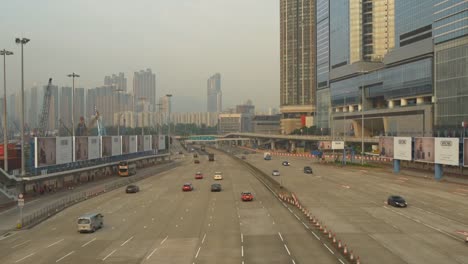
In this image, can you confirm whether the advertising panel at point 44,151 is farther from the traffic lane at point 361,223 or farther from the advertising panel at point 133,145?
the advertising panel at point 133,145

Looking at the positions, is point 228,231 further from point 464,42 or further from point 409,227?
point 464,42

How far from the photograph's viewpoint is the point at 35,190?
58094 millimetres

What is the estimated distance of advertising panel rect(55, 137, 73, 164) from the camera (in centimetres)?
6303

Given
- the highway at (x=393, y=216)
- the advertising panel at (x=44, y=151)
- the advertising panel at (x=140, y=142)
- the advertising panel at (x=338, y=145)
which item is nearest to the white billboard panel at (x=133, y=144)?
the advertising panel at (x=140, y=142)

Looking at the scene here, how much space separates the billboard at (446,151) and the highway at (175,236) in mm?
28941

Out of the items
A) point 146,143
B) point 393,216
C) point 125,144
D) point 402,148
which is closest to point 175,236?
point 393,216

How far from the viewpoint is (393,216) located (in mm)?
39906

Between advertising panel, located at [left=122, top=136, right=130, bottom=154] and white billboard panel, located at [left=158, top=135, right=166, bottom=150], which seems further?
white billboard panel, located at [left=158, top=135, right=166, bottom=150]

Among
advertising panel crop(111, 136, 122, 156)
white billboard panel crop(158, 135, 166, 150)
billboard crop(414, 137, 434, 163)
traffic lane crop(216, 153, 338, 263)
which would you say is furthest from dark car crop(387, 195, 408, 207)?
white billboard panel crop(158, 135, 166, 150)

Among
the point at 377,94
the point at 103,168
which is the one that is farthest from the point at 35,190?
the point at 377,94

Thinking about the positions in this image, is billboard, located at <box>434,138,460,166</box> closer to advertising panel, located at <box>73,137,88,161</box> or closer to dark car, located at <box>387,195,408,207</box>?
dark car, located at <box>387,195,408,207</box>

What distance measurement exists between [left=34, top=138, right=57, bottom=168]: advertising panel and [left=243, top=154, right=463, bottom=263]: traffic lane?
32163mm

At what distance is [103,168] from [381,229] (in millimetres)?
61910

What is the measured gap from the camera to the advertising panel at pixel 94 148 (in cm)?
7469
